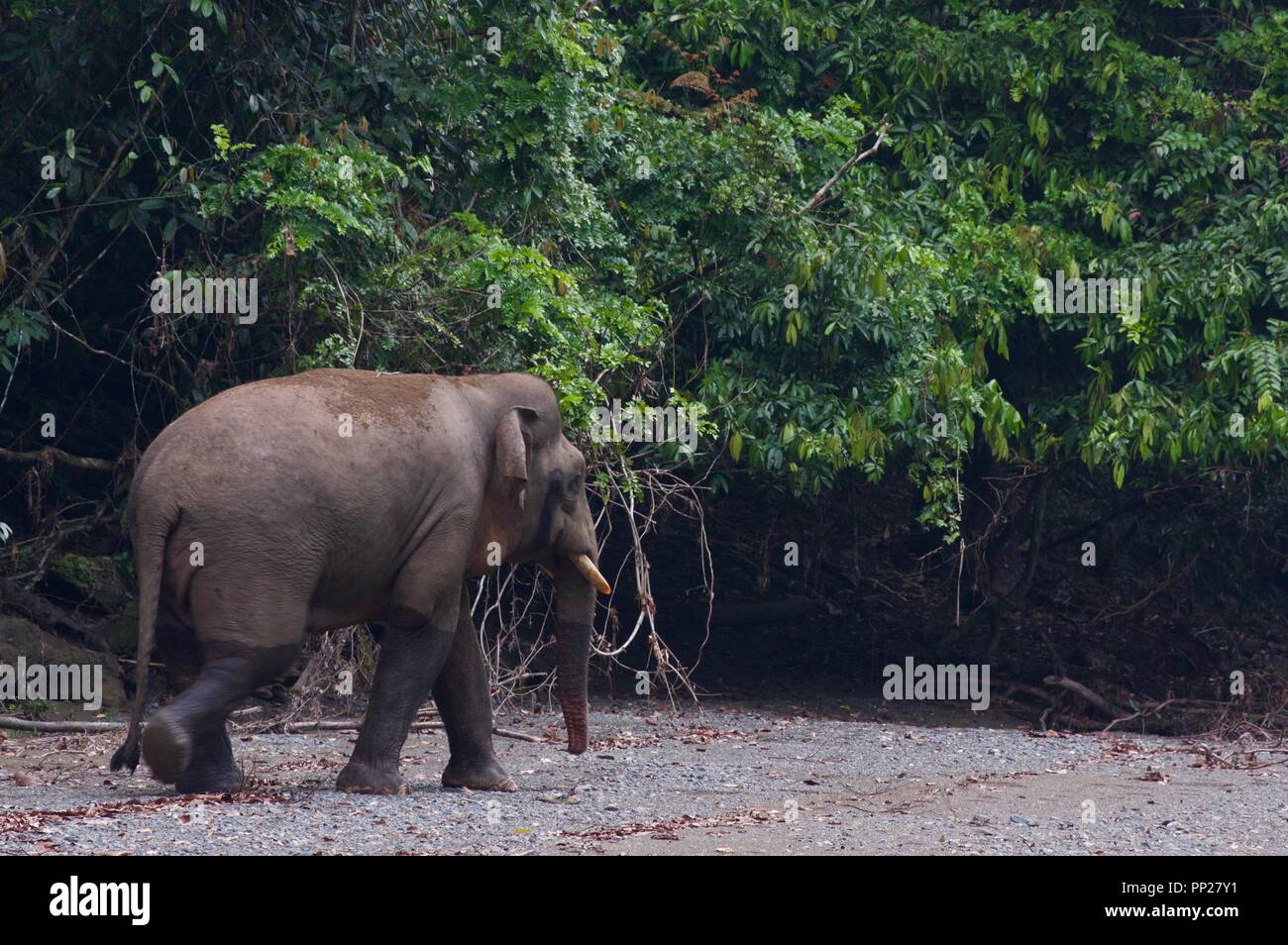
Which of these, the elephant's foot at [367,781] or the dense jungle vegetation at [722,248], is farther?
the dense jungle vegetation at [722,248]

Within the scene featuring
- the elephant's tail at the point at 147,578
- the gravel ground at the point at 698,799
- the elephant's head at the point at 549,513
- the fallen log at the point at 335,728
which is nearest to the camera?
the gravel ground at the point at 698,799

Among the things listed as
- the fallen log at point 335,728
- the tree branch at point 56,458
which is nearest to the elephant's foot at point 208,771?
the fallen log at point 335,728

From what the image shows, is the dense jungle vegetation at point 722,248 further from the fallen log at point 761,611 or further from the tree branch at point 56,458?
the fallen log at point 761,611

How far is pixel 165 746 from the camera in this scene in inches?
311

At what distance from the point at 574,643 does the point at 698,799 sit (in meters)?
1.09

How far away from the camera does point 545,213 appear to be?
1227cm

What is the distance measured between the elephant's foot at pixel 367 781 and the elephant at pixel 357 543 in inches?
0.4

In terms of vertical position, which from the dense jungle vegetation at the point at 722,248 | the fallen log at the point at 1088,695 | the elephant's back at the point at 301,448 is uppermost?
the dense jungle vegetation at the point at 722,248

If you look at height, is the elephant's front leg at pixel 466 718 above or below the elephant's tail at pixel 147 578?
below

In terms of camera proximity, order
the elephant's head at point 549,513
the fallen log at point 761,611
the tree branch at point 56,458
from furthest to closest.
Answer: the fallen log at point 761,611 → the tree branch at point 56,458 → the elephant's head at point 549,513

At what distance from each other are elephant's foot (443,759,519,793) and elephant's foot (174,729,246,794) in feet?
3.91

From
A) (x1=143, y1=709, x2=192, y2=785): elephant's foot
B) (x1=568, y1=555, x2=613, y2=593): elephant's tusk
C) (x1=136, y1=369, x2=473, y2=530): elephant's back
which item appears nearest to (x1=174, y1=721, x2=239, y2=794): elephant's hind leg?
(x1=143, y1=709, x2=192, y2=785): elephant's foot

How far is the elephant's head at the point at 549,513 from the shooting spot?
923cm

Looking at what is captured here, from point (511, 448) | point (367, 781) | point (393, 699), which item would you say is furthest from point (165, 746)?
point (511, 448)
